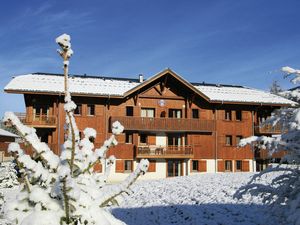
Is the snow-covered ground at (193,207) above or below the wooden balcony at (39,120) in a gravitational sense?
below

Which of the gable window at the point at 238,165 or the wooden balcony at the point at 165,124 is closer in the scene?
the wooden balcony at the point at 165,124

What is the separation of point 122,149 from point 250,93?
46.3 feet

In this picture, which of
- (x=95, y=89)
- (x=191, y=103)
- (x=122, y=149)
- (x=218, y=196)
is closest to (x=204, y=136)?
(x=191, y=103)

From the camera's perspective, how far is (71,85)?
3036 cm

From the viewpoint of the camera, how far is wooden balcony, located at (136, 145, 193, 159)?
1158 inches

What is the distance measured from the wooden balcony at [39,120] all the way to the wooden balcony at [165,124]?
465 cm

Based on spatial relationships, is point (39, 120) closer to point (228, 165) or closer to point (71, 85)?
point (71, 85)

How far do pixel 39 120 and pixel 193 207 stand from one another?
17.1 m

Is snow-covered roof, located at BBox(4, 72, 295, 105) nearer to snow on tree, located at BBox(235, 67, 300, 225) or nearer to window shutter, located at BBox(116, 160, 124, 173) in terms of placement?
window shutter, located at BBox(116, 160, 124, 173)

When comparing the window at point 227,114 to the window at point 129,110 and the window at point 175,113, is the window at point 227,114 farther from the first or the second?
the window at point 129,110

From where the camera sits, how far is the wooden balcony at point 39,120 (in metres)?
28.0

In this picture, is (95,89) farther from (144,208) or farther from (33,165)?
(33,165)

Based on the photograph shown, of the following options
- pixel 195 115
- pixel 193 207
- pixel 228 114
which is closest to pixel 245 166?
pixel 228 114

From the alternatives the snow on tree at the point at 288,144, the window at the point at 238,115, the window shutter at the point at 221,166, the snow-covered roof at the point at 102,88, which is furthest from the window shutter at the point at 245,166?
the snow on tree at the point at 288,144
